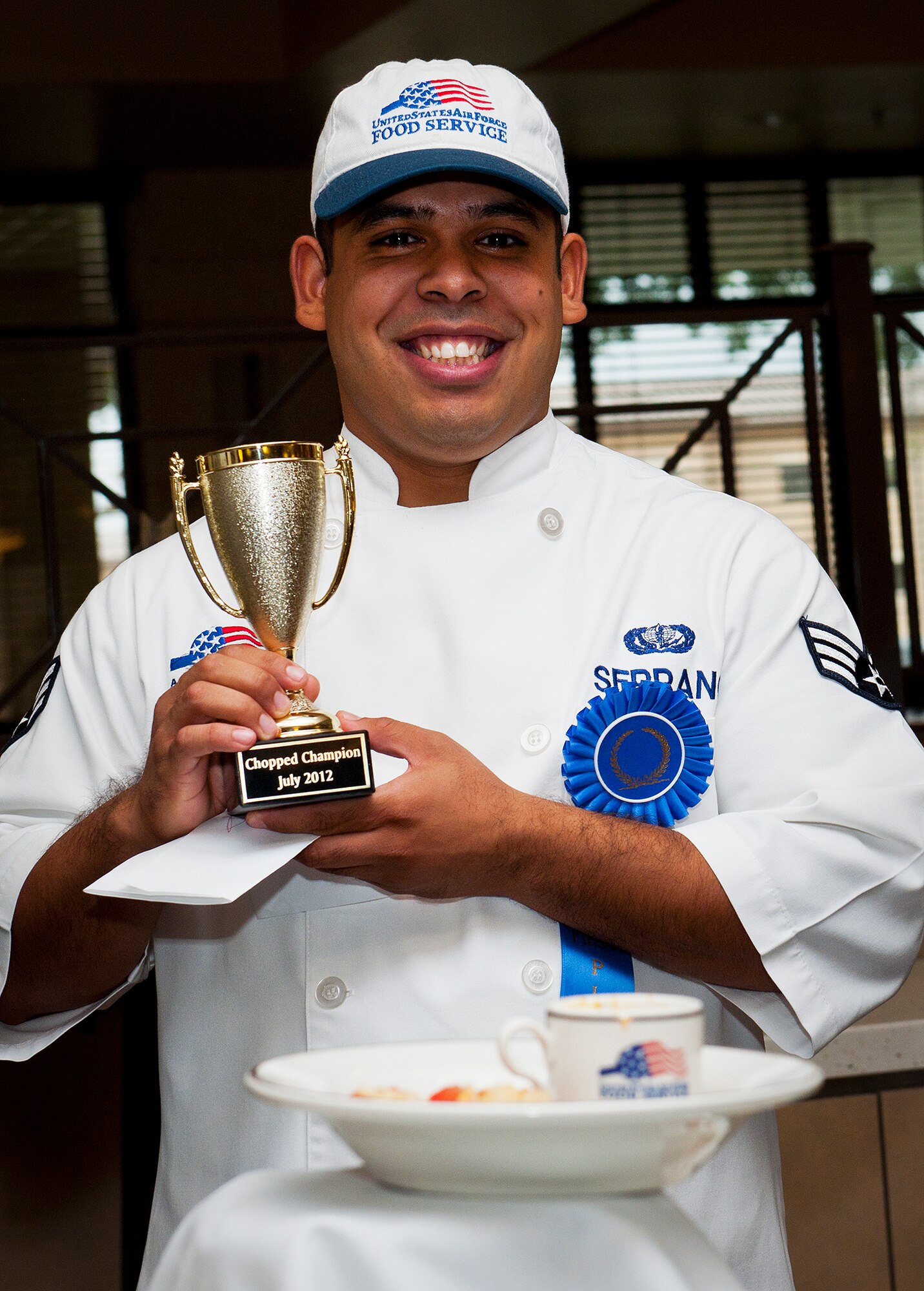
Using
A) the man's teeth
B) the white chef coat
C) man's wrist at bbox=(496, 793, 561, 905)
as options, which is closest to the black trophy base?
man's wrist at bbox=(496, 793, 561, 905)

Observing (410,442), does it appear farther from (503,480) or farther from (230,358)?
(230,358)

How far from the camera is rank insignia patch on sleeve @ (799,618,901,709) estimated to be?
4.17ft

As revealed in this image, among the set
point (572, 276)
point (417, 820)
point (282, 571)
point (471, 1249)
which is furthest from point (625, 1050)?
point (572, 276)

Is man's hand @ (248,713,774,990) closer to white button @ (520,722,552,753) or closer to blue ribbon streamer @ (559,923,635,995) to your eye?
blue ribbon streamer @ (559,923,635,995)

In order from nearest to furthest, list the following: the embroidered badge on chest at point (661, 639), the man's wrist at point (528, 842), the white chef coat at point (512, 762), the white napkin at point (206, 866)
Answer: the white napkin at point (206, 866) → the man's wrist at point (528, 842) → the white chef coat at point (512, 762) → the embroidered badge on chest at point (661, 639)

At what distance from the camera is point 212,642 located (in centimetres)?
138

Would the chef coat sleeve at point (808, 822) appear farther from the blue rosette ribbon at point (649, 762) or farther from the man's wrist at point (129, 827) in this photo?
the man's wrist at point (129, 827)

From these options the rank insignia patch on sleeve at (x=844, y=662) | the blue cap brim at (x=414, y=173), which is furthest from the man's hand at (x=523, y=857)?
the blue cap brim at (x=414, y=173)

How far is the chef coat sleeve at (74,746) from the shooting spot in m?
1.34

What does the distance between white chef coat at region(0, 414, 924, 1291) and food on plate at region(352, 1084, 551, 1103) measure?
478 mm

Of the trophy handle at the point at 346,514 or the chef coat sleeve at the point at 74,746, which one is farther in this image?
the chef coat sleeve at the point at 74,746

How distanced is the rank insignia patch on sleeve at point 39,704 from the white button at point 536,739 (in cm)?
49

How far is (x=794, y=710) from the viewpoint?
1.25 m

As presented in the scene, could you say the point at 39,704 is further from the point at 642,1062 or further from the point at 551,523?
the point at 642,1062
